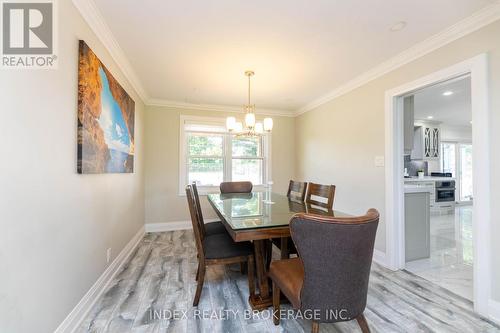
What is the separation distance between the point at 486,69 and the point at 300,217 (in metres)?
2.06

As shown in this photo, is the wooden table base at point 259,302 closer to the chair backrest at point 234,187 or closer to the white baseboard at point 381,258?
the white baseboard at point 381,258

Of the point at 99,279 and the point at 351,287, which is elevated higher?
the point at 351,287

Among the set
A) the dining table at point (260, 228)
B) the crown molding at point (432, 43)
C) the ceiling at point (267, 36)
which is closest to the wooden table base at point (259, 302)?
the dining table at point (260, 228)

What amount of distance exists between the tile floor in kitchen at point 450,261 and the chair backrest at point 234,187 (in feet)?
7.75

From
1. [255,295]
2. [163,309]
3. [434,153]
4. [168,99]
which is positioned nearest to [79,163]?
[163,309]

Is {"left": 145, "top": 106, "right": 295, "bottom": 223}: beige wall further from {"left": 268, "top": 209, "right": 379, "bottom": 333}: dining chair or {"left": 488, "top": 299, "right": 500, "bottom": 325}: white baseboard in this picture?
{"left": 488, "top": 299, "right": 500, "bottom": 325}: white baseboard

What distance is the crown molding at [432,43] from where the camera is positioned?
1.74 metres

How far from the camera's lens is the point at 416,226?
9.01ft

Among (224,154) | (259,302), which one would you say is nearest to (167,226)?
(224,154)

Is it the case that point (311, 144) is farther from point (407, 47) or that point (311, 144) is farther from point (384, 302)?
point (384, 302)

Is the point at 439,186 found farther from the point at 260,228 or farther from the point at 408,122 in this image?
the point at 260,228

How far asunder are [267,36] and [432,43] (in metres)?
1.63

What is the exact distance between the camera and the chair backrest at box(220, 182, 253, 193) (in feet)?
11.5

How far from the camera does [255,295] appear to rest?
187cm
